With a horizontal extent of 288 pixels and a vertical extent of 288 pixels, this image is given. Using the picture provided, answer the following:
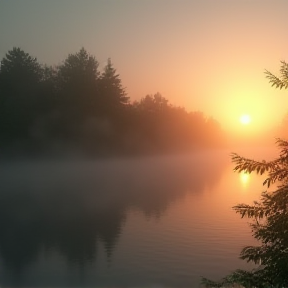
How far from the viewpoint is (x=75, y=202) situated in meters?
61.4

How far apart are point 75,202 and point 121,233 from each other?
2303 cm

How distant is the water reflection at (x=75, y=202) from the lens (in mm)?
36434

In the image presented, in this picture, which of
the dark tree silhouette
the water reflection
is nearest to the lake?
the water reflection

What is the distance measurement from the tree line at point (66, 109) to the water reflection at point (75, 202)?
19.4 feet

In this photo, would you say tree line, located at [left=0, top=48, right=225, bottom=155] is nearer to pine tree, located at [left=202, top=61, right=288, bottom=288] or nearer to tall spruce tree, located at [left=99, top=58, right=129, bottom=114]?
tall spruce tree, located at [left=99, top=58, right=129, bottom=114]

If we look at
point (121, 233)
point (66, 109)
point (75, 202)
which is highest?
point (66, 109)

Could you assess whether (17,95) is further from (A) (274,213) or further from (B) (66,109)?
(A) (274,213)

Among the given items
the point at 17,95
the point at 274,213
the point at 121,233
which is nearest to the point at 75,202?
the point at 121,233

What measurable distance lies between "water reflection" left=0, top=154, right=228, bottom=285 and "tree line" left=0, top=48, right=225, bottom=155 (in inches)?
232

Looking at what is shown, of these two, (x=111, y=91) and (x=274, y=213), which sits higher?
(x=111, y=91)

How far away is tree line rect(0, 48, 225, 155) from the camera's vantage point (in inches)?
3656

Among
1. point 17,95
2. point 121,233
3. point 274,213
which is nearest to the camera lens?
point 274,213

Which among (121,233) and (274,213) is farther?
(121,233)

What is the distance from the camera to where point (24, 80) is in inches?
3696
